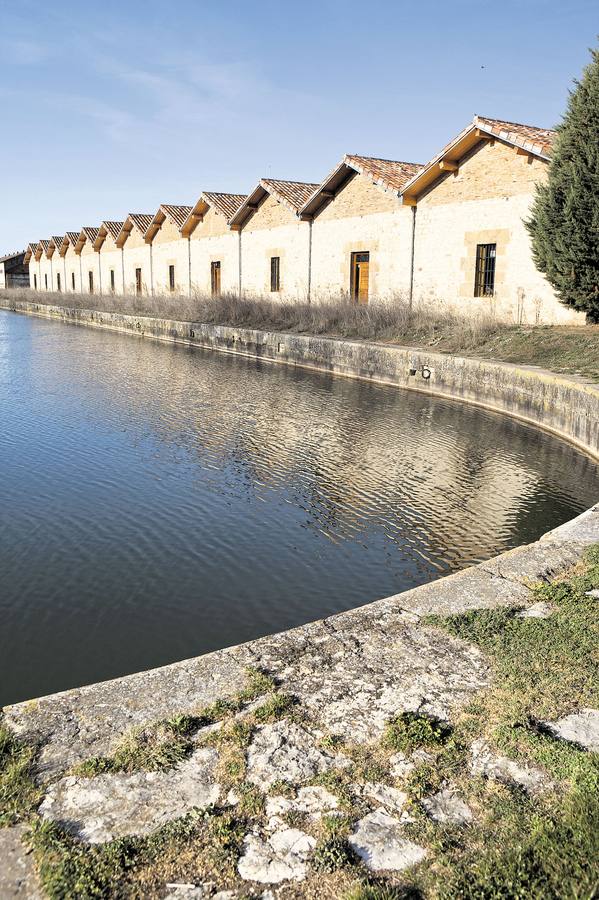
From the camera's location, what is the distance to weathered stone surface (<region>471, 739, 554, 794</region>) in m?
2.43

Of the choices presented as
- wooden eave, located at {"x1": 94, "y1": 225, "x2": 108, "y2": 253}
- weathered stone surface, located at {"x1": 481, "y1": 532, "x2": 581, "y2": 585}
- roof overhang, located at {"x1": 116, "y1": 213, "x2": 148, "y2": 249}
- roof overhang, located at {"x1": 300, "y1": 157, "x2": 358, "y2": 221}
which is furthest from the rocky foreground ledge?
wooden eave, located at {"x1": 94, "y1": 225, "x2": 108, "y2": 253}

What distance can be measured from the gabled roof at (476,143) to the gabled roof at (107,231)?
990 inches

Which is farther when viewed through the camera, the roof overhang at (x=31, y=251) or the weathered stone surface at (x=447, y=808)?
the roof overhang at (x=31, y=251)

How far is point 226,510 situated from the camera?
6664mm

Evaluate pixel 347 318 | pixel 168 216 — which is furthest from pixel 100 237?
pixel 347 318

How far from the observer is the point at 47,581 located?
5.11 metres

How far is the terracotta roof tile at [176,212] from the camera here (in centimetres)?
3153

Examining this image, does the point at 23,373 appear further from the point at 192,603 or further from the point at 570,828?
the point at 570,828

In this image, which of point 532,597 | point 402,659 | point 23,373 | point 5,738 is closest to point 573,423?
point 532,597

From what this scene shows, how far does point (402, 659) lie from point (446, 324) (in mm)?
14580

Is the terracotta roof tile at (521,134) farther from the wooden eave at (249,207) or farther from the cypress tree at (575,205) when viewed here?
the wooden eave at (249,207)

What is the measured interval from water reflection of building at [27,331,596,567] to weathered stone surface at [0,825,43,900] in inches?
159

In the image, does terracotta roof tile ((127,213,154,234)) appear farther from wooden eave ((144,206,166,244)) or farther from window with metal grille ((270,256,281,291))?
window with metal grille ((270,256,281,291))

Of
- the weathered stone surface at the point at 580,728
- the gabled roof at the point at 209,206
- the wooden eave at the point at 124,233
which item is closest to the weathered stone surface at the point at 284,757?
the weathered stone surface at the point at 580,728
